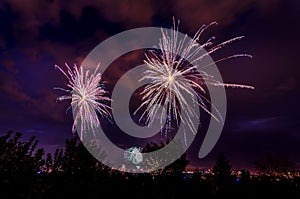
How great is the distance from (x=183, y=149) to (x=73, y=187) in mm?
16249

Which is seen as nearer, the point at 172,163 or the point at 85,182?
the point at 85,182

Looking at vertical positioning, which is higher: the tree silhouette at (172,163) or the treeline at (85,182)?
the tree silhouette at (172,163)

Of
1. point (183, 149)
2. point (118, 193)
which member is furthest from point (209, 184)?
point (183, 149)

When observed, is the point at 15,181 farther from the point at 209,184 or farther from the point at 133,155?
the point at 133,155

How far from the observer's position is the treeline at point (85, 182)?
12.5 m

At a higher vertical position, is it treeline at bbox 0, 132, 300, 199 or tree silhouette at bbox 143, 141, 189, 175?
tree silhouette at bbox 143, 141, 189, 175

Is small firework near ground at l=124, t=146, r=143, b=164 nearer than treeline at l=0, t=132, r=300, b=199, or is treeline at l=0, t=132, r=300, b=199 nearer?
treeline at l=0, t=132, r=300, b=199

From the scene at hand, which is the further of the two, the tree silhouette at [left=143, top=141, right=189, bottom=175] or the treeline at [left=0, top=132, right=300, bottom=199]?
the tree silhouette at [left=143, top=141, right=189, bottom=175]

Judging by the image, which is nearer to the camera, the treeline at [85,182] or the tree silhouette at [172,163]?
the treeline at [85,182]

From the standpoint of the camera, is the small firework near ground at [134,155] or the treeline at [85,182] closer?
the treeline at [85,182]

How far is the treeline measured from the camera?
12.5 meters

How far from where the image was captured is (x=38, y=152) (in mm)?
14117

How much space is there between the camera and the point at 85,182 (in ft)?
50.8

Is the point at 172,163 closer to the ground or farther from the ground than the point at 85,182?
farther from the ground
